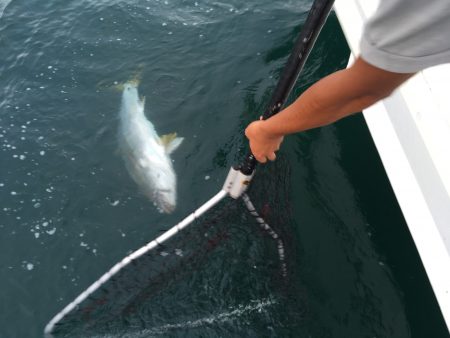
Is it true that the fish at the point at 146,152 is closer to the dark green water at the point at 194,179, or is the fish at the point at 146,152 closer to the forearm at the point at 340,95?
the dark green water at the point at 194,179

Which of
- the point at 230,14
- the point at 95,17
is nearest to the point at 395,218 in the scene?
the point at 230,14

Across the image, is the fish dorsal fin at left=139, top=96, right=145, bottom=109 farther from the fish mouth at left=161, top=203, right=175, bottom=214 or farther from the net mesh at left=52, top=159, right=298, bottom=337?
the net mesh at left=52, top=159, right=298, bottom=337

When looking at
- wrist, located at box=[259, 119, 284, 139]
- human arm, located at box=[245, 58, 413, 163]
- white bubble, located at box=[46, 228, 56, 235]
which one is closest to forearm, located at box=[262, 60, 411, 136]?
human arm, located at box=[245, 58, 413, 163]

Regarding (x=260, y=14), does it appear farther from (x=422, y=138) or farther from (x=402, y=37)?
(x=402, y=37)

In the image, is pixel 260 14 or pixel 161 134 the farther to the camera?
pixel 260 14

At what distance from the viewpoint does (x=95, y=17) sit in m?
7.65

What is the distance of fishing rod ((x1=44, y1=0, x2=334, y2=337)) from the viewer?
101 inches

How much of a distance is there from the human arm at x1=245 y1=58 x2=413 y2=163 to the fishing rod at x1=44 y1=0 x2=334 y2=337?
24.3 inches

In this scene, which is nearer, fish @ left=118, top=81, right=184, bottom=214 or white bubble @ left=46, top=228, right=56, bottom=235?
white bubble @ left=46, top=228, right=56, bottom=235

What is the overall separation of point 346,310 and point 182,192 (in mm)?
2344

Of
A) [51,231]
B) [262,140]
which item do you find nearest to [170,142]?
[51,231]

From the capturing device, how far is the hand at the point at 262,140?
2576 mm

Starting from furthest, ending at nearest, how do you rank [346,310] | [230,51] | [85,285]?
[230,51], [85,285], [346,310]

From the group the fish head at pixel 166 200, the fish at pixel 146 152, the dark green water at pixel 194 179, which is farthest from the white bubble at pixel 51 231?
the fish head at pixel 166 200
